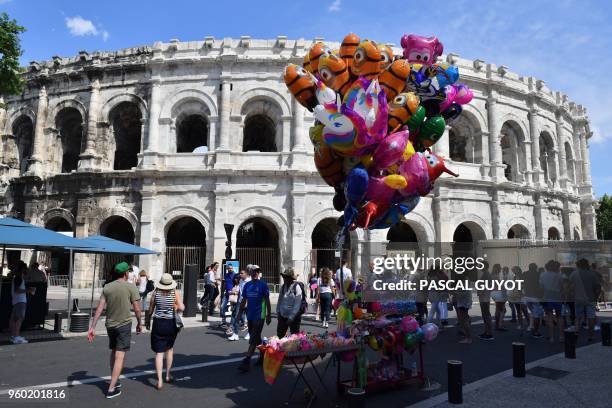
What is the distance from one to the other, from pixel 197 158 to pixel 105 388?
13.9 meters

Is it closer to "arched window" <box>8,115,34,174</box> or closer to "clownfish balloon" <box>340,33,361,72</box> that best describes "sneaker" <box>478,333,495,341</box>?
"clownfish balloon" <box>340,33,361,72</box>

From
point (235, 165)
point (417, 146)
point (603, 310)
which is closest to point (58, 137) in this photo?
point (235, 165)

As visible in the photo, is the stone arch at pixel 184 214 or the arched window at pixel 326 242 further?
the arched window at pixel 326 242

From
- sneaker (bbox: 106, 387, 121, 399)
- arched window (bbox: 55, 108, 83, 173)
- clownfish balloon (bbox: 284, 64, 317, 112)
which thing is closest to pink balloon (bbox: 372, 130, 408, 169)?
clownfish balloon (bbox: 284, 64, 317, 112)

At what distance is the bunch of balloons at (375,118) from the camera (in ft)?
16.9

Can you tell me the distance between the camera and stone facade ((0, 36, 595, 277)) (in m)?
18.0

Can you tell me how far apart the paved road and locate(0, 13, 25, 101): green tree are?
27.5ft

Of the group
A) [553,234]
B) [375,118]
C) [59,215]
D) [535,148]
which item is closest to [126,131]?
[59,215]

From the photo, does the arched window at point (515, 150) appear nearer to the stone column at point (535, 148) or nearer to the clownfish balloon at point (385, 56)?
the stone column at point (535, 148)

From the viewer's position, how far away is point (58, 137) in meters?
20.7

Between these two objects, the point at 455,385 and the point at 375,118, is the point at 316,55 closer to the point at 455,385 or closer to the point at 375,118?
the point at 375,118

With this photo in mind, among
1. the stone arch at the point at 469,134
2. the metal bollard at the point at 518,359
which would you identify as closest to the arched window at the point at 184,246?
the metal bollard at the point at 518,359

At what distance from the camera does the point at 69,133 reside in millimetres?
21328

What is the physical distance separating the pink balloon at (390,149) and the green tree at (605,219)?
4220 cm
